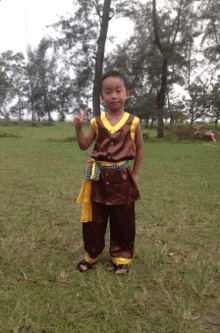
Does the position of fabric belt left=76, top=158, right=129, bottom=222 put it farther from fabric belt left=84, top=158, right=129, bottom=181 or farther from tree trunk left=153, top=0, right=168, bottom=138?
tree trunk left=153, top=0, right=168, bottom=138

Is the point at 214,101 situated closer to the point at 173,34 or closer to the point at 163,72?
the point at 163,72

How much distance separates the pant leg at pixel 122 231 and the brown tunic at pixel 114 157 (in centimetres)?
12

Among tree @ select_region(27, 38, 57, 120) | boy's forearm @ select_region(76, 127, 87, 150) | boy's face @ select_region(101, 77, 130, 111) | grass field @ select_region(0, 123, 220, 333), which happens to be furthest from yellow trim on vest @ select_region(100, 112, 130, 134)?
tree @ select_region(27, 38, 57, 120)

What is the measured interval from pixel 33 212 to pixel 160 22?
1676 cm

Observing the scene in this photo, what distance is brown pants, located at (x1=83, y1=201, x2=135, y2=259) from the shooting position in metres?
2.68

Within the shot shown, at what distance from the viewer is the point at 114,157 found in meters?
2.52

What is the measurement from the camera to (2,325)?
6.64ft

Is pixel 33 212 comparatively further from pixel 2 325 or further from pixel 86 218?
pixel 2 325

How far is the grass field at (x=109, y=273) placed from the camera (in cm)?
210

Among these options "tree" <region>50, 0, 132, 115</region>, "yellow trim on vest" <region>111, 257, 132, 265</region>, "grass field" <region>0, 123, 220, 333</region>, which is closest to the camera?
"grass field" <region>0, 123, 220, 333</region>

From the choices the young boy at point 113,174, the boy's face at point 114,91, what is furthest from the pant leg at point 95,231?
the boy's face at point 114,91

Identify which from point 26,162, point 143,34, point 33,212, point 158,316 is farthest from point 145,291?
point 143,34

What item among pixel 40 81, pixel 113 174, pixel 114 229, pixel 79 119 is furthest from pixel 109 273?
pixel 40 81

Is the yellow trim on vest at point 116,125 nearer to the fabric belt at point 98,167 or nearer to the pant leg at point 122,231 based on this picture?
the fabric belt at point 98,167
